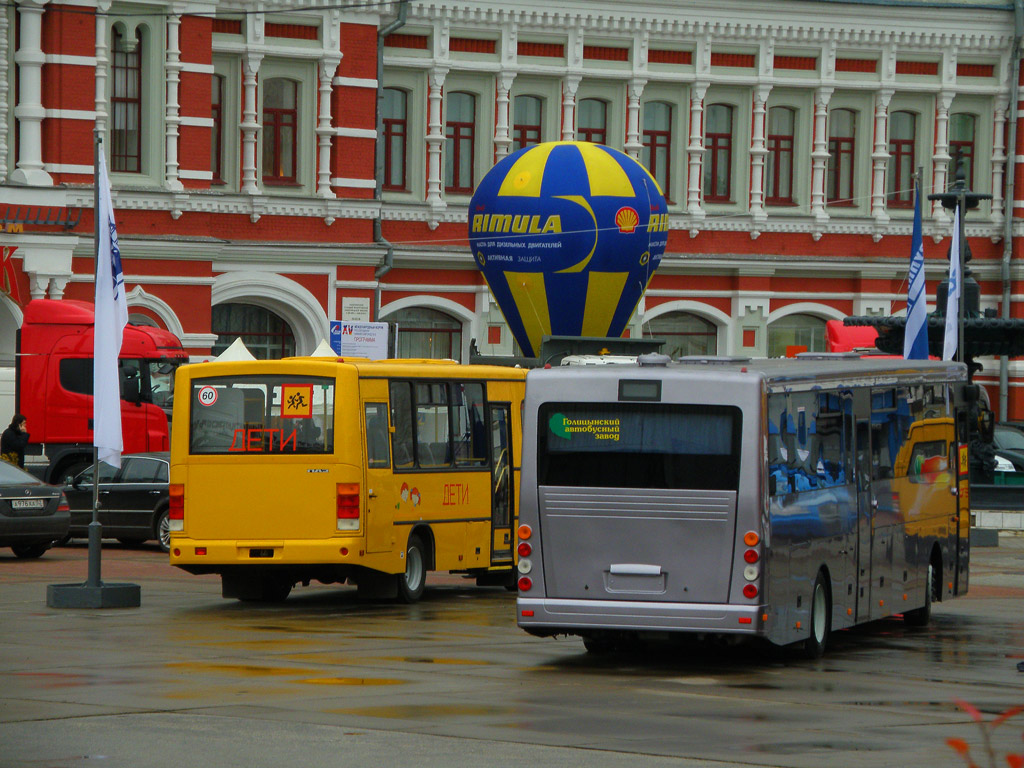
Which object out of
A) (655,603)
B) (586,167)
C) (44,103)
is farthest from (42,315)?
(655,603)

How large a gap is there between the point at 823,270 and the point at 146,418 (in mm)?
20596

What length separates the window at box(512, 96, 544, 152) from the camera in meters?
46.3

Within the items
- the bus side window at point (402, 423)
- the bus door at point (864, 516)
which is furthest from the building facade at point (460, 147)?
the bus door at point (864, 516)

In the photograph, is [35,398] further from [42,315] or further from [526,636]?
[526,636]

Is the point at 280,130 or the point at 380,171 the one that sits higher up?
the point at 280,130

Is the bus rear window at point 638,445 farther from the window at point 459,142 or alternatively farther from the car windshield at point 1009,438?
the window at point 459,142

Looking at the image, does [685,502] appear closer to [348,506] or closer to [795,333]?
[348,506]

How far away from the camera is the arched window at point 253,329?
4309 centimetres

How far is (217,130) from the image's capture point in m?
43.0

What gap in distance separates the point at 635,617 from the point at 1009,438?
85.7 ft

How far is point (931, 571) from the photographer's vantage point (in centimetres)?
1911

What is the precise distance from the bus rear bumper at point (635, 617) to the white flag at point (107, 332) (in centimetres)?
568

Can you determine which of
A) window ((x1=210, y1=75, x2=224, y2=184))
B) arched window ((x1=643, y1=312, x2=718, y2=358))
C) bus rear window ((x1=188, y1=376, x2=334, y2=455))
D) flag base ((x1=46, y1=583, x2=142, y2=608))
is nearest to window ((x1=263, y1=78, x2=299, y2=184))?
window ((x1=210, y1=75, x2=224, y2=184))

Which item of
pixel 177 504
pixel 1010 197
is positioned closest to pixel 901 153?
pixel 1010 197
